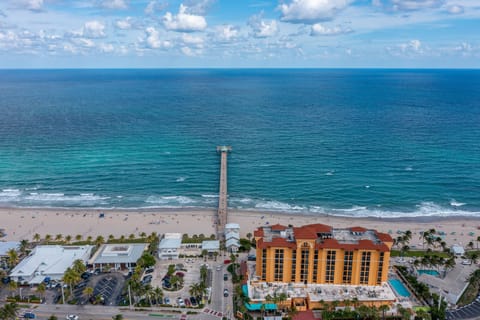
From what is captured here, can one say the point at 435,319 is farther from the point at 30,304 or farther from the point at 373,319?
the point at 30,304

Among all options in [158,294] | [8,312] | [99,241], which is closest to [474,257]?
[158,294]

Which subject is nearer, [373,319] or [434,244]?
[373,319]

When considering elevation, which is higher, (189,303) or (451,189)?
(451,189)

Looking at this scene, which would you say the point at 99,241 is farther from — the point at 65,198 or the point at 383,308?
the point at 383,308

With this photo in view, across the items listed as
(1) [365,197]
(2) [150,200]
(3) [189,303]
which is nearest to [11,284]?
(3) [189,303]

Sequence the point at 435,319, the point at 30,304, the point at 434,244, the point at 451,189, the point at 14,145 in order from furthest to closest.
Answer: the point at 14,145, the point at 451,189, the point at 434,244, the point at 30,304, the point at 435,319

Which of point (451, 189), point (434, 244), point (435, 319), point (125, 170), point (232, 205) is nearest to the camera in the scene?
point (435, 319)

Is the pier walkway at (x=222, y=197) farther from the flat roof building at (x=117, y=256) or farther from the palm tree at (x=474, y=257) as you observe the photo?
the palm tree at (x=474, y=257)
